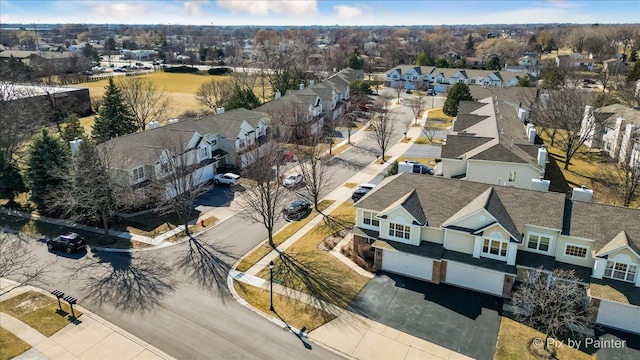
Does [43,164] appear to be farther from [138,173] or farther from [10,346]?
[10,346]

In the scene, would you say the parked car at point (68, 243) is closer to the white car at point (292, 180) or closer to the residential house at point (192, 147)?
the residential house at point (192, 147)

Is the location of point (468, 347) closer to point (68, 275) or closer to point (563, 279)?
point (563, 279)

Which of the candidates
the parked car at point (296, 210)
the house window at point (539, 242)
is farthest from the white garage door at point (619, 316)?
the parked car at point (296, 210)

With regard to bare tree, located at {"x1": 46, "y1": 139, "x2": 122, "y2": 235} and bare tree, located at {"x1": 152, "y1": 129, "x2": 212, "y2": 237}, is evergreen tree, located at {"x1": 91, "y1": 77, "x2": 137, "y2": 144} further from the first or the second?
bare tree, located at {"x1": 46, "y1": 139, "x2": 122, "y2": 235}

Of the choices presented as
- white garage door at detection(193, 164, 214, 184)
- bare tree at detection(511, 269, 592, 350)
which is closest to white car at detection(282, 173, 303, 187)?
white garage door at detection(193, 164, 214, 184)

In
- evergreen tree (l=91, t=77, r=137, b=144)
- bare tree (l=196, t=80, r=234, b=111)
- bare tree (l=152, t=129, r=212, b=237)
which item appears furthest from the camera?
bare tree (l=196, t=80, r=234, b=111)

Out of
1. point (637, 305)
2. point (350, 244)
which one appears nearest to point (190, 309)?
point (350, 244)

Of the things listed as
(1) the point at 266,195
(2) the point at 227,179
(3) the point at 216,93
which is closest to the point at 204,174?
(2) the point at 227,179
